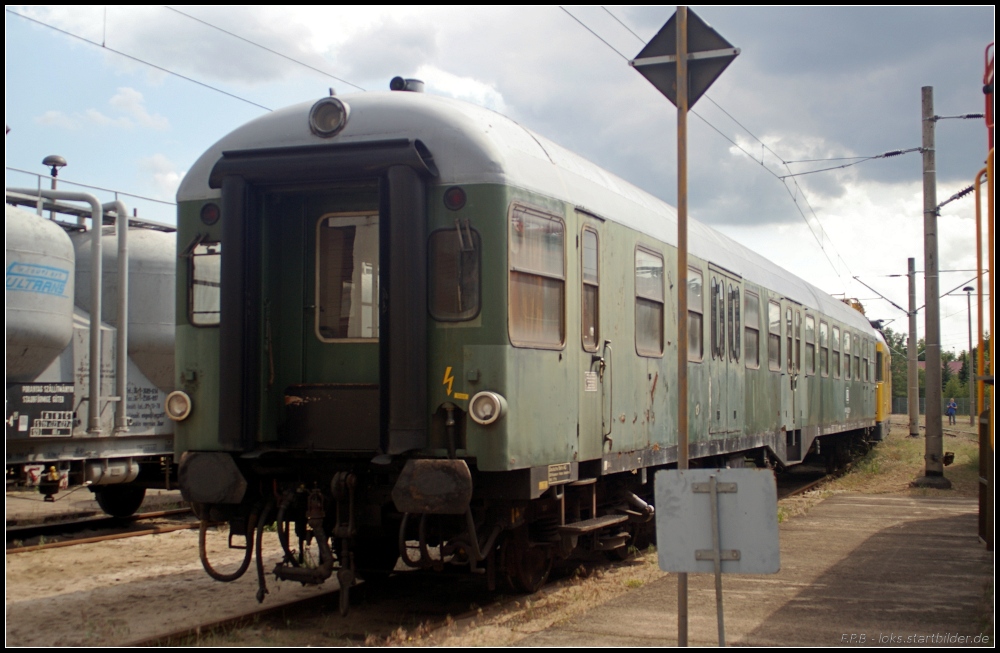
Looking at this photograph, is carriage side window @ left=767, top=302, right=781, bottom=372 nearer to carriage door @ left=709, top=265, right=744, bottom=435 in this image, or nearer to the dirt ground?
carriage door @ left=709, top=265, right=744, bottom=435

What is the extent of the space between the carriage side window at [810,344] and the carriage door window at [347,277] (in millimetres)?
11141

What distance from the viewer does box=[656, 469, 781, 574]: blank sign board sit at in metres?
5.00

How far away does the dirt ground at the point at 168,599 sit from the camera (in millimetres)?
6680

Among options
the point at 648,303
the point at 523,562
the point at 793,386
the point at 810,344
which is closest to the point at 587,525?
the point at 523,562

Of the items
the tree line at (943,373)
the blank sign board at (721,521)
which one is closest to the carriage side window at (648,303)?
the blank sign board at (721,521)

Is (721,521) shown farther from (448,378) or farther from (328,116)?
(328,116)

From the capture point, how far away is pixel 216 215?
7.32 metres

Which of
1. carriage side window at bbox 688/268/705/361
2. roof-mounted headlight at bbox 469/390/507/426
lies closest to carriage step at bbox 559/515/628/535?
roof-mounted headlight at bbox 469/390/507/426

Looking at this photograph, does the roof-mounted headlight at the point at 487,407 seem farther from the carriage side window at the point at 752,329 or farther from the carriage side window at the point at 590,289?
Answer: the carriage side window at the point at 752,329

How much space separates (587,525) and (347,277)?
275 centimetres

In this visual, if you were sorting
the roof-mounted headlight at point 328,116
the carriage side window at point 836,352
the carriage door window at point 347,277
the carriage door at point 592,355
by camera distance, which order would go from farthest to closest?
the carriage side window at point 836,352
the carriage door at point 592,355
the carriage door window at point 347,277
the roof-mounted headlight at point 328,116

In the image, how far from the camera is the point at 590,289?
7.89 m

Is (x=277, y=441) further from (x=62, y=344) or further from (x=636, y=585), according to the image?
(x=62, y=344)

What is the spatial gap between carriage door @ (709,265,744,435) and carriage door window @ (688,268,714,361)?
419mm
